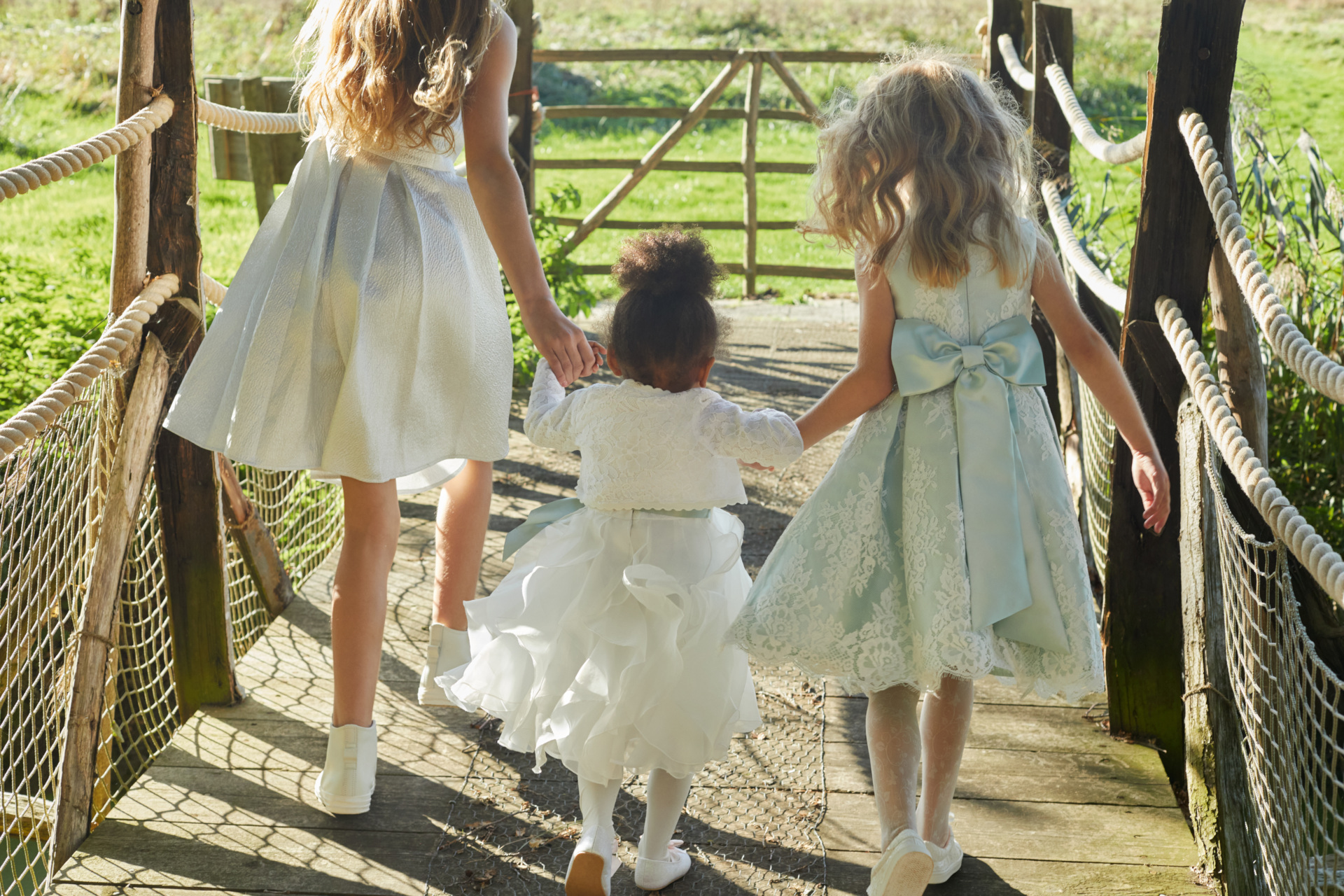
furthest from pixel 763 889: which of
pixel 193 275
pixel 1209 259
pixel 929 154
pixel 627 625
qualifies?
pixel 193 275

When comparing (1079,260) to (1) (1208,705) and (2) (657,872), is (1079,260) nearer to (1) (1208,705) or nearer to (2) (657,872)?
(1) (1208,705)

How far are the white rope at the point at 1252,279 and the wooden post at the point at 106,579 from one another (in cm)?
162

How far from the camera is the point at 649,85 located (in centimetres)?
1306

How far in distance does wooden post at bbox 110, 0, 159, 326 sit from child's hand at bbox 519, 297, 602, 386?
0.71m

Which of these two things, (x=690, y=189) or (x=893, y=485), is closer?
(x=893, y=485)

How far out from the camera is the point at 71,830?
1.80 metres

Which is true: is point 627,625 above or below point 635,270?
below

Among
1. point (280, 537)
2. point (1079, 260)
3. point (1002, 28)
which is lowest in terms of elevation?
point (280, 537)

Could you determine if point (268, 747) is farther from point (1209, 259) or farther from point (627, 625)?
point (1209, 259)

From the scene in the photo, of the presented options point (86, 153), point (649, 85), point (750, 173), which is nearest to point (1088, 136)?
point (86, 153)

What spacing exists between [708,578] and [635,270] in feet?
1.43

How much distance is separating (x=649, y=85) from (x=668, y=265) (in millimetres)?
12041

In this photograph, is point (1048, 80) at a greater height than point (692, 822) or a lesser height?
greater

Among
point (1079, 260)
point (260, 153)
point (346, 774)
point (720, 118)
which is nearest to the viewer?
point (346, 774)
